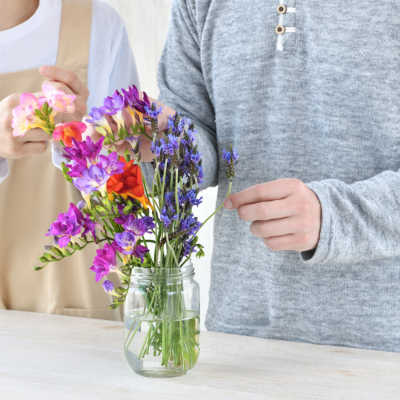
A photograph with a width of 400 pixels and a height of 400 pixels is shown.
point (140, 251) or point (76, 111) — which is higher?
point (76, 111)

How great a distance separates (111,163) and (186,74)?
0.50 m

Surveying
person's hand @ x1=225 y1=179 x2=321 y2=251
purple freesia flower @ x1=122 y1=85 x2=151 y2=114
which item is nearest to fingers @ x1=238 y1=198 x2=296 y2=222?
person's hand @ x1=225 y1=179 x2=321 y2=251

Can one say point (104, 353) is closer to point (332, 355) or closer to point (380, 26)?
point (332, 355)

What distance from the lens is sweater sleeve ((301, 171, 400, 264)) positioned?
0.80 m

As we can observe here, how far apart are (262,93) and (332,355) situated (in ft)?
1.54

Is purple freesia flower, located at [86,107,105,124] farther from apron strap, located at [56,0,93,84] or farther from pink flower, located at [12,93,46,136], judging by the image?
apron strap, located at [56,0,93,84]

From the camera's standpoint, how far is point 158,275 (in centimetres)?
66

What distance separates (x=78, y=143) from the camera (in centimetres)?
63

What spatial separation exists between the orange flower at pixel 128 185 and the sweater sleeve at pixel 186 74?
378 millimetres

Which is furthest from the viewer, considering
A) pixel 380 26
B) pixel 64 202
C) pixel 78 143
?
pixel 64 202

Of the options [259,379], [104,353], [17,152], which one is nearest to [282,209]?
[259,379]

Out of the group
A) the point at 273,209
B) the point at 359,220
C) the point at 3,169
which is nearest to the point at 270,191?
the point at 273,209

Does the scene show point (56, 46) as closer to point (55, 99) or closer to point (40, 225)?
point (40, 225)

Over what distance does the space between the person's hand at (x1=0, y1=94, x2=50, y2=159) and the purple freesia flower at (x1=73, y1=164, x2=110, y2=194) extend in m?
0.31
